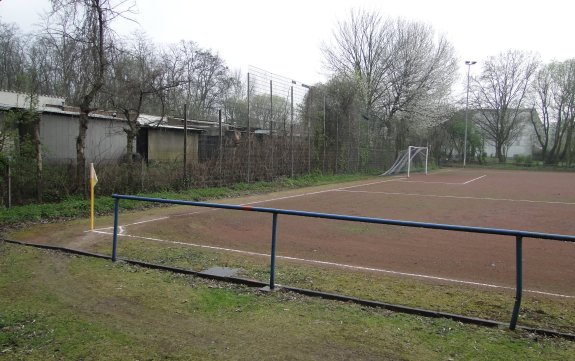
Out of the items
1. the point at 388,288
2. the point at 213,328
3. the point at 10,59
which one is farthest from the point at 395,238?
the point at 10,59

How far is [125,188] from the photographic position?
14.1 m

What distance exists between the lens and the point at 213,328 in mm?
4379

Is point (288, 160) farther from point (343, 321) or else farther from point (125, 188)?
point (343, 321)

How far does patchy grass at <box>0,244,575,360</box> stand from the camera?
12.7ft

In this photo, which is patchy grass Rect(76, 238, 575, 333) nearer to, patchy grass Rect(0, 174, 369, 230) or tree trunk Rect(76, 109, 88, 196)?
patchy grass Rect(0, 174, 369, 230)

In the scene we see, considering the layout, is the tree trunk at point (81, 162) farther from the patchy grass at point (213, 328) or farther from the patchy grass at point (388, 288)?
the patchy grass at point (213, 328)

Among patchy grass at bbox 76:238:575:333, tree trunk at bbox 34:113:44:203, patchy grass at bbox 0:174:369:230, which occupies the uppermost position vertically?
tree trunk at bbox 34:113:44:203

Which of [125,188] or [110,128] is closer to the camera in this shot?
[125,188]

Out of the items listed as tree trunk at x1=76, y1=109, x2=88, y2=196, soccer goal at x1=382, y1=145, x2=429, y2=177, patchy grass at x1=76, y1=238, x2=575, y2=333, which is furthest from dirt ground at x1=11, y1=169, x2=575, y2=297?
soccer goal at x1=382, y1=145, x2=429, y2=177

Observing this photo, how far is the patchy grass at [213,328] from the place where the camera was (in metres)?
3.86

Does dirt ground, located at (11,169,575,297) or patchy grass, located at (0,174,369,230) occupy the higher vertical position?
patchy grass, located at (0,174,369,230)

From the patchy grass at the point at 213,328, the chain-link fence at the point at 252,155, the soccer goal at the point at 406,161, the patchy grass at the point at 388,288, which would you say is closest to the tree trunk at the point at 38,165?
the chain-link fence at the point at 252,155

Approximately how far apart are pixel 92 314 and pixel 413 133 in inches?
1561

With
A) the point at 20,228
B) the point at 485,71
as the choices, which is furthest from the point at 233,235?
the point at 485,71
